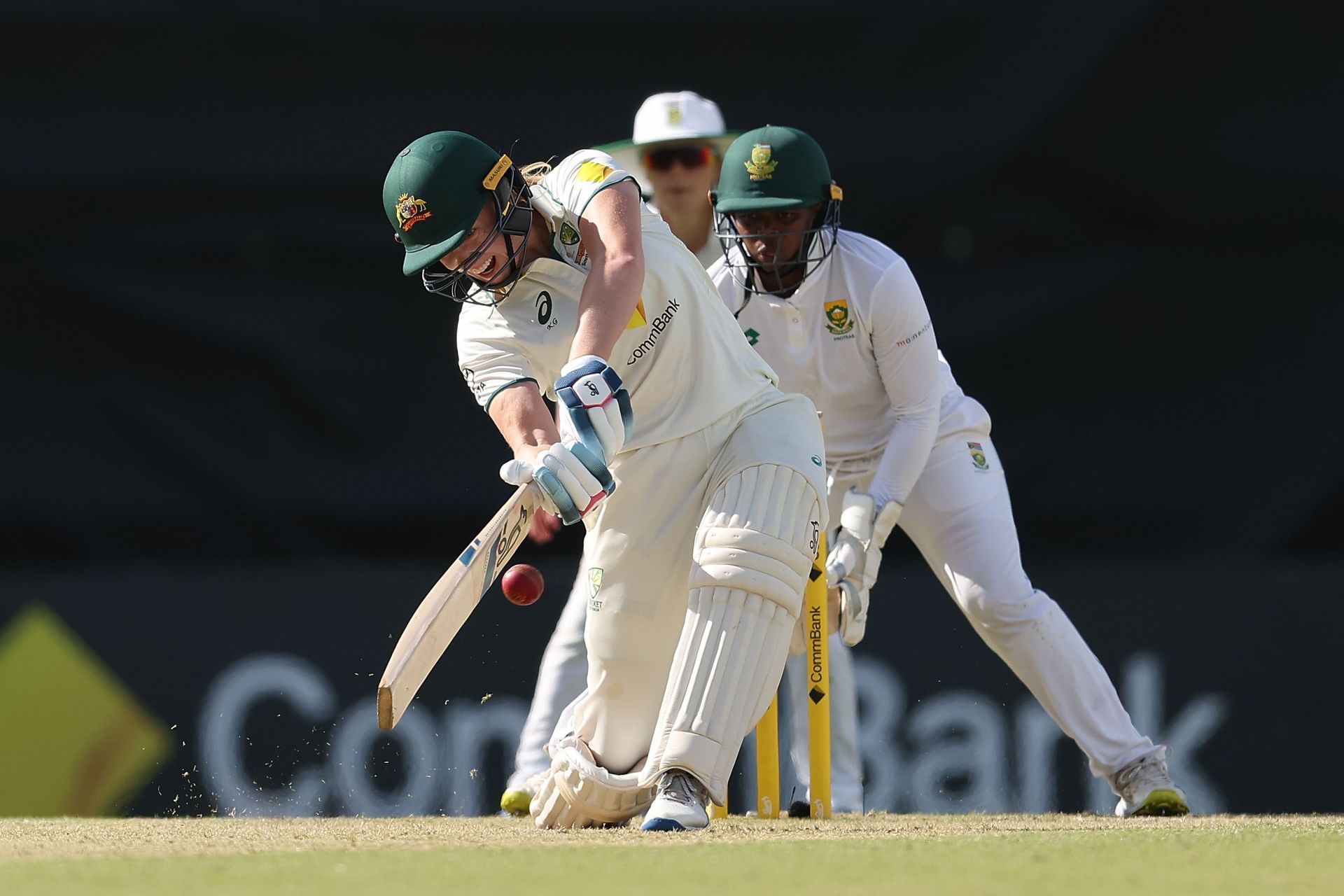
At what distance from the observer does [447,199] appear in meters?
2.92

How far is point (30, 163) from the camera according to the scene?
15.5ft

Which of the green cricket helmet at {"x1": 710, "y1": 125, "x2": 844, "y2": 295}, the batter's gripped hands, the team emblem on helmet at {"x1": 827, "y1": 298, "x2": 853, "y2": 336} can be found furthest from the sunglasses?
the batter's gripped hands

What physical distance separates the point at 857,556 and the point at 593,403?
37.8 inches

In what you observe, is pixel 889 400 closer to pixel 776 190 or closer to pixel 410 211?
pixel 776 190

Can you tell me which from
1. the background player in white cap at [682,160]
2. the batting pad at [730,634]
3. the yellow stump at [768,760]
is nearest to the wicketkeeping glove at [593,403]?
the batting pad at [730,634]

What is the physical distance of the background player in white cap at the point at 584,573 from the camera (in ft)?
13.0

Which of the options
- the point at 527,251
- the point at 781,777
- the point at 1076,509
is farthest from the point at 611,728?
the point at 1076,509

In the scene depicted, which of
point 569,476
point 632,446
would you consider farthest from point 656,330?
point 569,476

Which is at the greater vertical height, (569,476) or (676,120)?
(676,120)

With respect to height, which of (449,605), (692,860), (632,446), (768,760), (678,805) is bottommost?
(768,760)

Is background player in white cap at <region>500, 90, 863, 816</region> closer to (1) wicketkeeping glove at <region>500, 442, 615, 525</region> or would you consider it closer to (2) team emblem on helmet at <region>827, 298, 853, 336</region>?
(2) team emblem on helmet at <region>827, 298, 853, 336</region>

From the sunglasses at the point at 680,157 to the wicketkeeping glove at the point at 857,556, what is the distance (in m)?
0.99

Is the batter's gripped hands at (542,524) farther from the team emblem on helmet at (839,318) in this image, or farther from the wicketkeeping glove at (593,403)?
the team emblem on helmet at (839,318)

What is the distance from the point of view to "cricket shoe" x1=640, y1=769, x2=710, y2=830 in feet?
9.31
